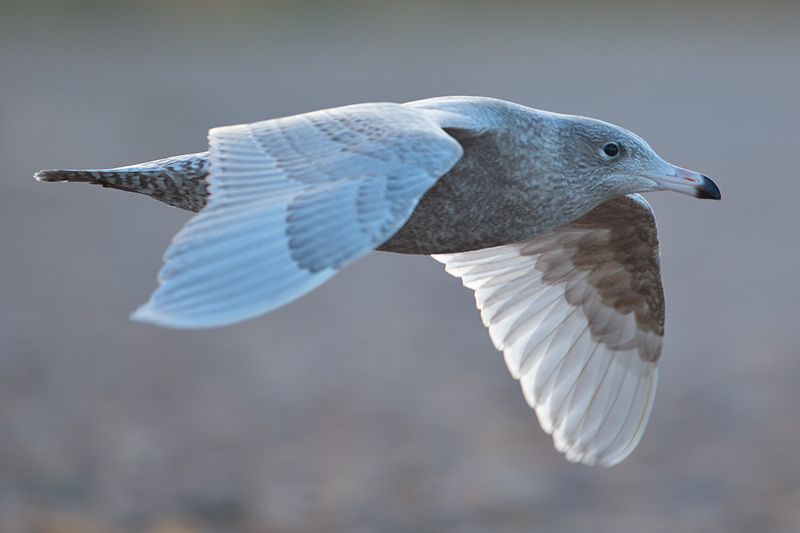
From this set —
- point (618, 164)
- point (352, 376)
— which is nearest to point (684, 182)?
point (618, 164)

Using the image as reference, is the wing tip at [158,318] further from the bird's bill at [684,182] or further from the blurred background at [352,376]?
the blurred background at [352,376]

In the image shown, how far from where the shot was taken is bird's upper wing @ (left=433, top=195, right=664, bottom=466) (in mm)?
7648

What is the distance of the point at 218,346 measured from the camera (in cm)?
1554

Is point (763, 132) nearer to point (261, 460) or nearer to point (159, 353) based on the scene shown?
point (159, 353)

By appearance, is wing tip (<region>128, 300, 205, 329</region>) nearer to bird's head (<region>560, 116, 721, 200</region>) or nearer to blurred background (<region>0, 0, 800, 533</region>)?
bird's head (<region>560, 116, 721, 200</region>)

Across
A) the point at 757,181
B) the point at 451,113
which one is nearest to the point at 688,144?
the point at 757,181

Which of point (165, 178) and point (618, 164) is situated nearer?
point (165, 178)

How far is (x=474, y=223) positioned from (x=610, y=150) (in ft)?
2.49

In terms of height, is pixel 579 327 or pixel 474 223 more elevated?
pixel 474 223

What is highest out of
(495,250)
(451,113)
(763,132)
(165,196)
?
(451,113)

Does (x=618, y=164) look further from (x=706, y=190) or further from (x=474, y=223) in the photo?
(x=474, y=223)

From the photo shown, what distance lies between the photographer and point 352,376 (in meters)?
14.8

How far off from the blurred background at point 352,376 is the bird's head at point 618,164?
205 inches

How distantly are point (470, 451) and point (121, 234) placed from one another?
29.4 feet
